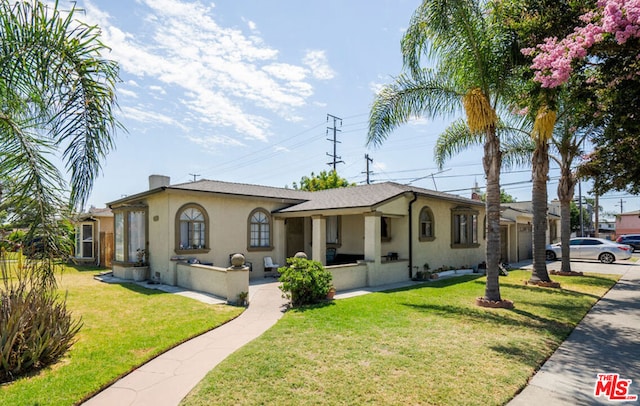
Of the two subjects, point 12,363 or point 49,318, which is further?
point 49,318

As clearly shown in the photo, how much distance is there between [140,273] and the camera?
15.0 m

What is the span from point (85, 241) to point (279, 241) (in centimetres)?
1448

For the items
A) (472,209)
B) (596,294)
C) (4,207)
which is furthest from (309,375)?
(472,209)

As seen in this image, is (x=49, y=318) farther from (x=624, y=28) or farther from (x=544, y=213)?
(x=544, y=213)

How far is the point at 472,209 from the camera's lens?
18.9 metres

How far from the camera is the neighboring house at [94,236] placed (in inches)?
877

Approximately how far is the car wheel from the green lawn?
81.1ft

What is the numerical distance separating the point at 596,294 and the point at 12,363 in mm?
15175

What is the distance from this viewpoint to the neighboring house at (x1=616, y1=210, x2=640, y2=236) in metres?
53.3

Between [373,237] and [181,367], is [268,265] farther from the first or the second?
[181,367]

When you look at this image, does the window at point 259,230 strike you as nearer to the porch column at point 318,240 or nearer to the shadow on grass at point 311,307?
the porch column at point 318,240

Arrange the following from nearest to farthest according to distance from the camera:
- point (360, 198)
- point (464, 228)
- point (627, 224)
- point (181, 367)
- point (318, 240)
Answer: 1. point (181, 367)
2. point (318, 240)
3. point (360, 198)
4. point (464, 228)
5. point (627, 224)

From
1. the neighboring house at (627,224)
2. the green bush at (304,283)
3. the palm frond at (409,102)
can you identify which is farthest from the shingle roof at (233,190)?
the neighboring house at (627,224)

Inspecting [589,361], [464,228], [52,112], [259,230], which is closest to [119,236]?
[259,230]
